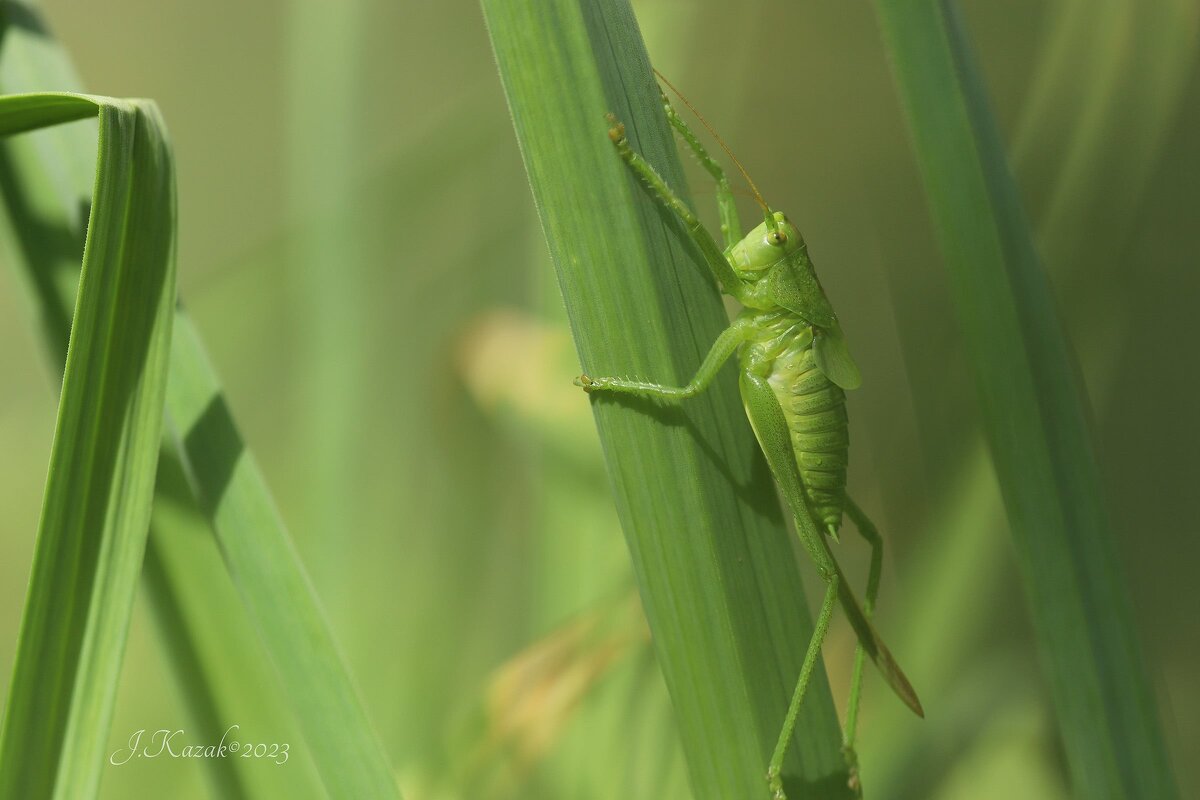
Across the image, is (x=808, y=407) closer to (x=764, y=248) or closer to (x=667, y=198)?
(x=764, y=248)

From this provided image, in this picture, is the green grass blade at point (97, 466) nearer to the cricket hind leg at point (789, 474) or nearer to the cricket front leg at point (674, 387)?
the cricket front leg at point (674, 387)

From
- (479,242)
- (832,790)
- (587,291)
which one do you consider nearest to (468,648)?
(479,242)

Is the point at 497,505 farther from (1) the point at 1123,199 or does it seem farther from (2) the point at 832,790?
(1) the point at 1123,199

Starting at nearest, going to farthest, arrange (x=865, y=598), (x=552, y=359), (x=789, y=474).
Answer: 1. (x=789, y=474)
2. (x=865, y=598)
3. (x=552, y=359)

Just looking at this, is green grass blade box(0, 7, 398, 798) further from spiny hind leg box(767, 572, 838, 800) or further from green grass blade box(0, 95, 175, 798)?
spiny hind leg box(767, 572, 838, 800)

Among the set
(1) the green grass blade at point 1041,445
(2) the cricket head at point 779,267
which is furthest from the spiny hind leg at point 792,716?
(2) the cricket head at point 779,267

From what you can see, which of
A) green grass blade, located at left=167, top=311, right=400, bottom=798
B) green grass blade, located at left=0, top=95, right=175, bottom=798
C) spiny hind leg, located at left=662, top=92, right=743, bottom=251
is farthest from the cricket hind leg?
green grass blade, located at left=0, top=95, right=175, bottom=798

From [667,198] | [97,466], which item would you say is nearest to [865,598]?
[667,198]

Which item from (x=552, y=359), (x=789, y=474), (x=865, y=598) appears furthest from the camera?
(x=552, y=359)
